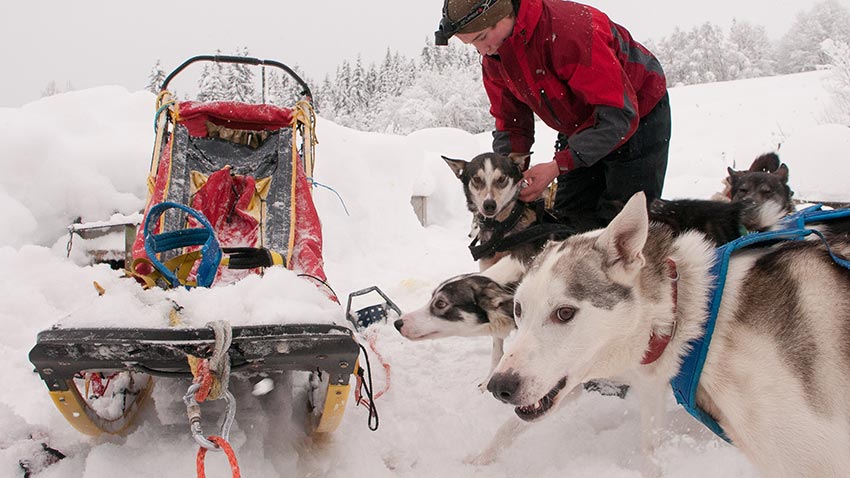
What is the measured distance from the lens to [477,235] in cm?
378

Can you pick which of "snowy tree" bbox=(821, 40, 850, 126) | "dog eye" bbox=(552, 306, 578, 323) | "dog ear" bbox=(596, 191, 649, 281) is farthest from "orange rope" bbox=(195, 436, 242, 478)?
"snowy tree" bbox=(821, 40, 850, 126)

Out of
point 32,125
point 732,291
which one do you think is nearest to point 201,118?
point 32,125

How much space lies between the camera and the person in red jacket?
251cm

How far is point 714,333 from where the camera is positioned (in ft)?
4.85

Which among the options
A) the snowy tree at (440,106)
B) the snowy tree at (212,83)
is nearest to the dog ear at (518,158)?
the snowy tree at (440,106)

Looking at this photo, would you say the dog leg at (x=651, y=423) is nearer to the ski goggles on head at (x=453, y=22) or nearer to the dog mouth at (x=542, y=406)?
the dog mouth at (x=542, y=406)

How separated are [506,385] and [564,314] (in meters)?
0.28

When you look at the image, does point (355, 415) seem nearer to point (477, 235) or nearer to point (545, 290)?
point (545, 290)

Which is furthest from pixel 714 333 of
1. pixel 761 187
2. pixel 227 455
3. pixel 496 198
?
pixel 761 187

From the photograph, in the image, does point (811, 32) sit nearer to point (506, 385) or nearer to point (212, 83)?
point (212, 83)

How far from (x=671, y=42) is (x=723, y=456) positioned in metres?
50.5

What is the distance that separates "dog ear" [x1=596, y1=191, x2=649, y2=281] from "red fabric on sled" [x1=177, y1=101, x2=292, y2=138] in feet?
9.00

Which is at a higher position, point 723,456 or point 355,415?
point 723,456

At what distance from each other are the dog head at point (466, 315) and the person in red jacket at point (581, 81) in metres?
0.68
